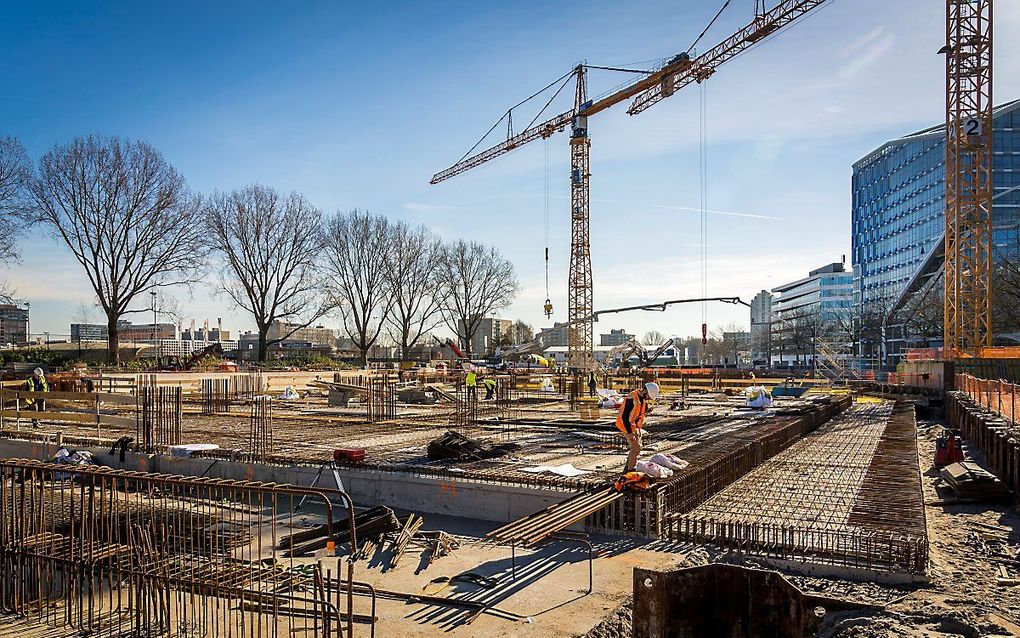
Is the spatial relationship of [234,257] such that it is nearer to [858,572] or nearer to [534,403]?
[534,403]

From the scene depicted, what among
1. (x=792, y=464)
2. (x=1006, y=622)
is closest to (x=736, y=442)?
(x=792, y=464)

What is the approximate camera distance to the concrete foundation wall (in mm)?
11656

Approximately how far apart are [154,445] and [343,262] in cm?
4531

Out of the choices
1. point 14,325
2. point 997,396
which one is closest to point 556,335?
point 14,325

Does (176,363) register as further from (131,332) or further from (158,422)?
(131,332)

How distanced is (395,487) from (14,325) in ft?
342

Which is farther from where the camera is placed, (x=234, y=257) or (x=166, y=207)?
(x=234, y=257)

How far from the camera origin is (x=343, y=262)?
60.9 m

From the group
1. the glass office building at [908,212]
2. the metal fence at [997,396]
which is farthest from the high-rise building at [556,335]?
the metal fence at [997,396]

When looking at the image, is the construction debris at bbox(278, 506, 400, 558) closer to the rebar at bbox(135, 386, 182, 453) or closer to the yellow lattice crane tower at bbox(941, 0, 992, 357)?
the rebar at bbox(135, 386, 182, 453)

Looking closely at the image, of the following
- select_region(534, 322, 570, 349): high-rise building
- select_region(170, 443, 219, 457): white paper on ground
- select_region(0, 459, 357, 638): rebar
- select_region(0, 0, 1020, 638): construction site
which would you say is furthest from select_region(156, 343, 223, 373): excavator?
select_region(534, 322, 570, 349): high-rise building

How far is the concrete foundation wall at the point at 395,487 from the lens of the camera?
1166cm

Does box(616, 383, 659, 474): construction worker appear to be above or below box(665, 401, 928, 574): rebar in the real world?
above

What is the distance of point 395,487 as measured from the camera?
13.0m
